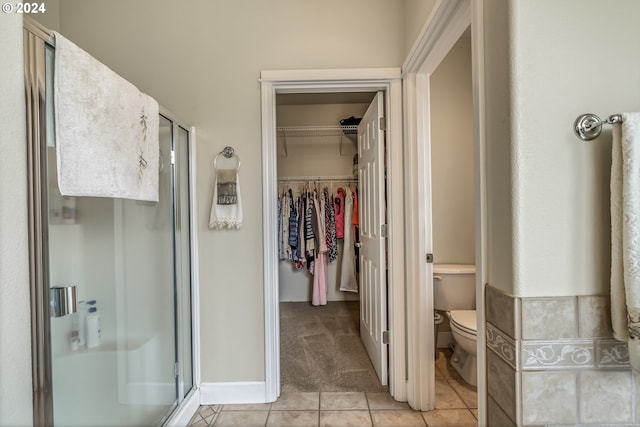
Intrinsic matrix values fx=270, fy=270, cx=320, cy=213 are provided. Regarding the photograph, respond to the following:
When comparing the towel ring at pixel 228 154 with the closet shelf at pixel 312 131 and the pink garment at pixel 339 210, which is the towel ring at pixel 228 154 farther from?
the pink garment at pixel 339 210

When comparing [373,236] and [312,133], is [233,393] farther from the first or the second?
[312,133]

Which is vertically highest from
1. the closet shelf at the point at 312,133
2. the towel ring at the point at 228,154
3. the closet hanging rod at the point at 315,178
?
the closet shelf at the point at 312,133

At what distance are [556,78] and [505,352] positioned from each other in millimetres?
719

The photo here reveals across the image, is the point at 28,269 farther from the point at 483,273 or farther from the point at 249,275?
the point at 483,273

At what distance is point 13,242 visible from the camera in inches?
25.0

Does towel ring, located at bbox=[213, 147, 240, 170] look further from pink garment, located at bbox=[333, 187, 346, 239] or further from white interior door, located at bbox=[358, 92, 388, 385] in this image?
pink garment, located at bbox=[333, 187, 346, 239]

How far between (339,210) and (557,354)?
266 cm

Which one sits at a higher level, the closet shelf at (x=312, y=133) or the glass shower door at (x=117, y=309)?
the closet shelf at (x=312, y=133)

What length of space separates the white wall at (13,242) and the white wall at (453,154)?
7.79 feet

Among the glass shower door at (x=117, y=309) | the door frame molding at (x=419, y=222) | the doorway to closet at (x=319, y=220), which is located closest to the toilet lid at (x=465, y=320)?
the door frame molding at (x=419, y=222)

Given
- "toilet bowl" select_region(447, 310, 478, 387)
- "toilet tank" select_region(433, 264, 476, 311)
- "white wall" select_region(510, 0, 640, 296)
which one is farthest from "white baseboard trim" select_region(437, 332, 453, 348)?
"white wall" select_region(510, 0, 640, 296)

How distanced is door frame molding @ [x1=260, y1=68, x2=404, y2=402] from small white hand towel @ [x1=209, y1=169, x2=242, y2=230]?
0.53 feet

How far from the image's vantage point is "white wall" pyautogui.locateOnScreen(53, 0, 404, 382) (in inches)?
65.6

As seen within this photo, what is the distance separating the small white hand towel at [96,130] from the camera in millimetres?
803
